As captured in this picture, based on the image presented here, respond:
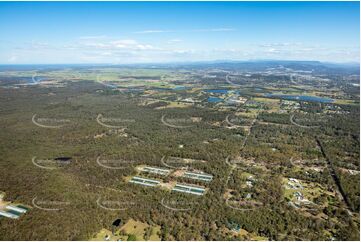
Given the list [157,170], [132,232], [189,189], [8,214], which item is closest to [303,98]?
[157,170]

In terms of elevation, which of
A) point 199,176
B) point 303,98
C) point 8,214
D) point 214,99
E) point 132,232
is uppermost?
point 8,214

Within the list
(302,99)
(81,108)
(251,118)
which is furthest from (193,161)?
(302,99)

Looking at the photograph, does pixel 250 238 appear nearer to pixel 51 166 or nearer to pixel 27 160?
pixel 51 166

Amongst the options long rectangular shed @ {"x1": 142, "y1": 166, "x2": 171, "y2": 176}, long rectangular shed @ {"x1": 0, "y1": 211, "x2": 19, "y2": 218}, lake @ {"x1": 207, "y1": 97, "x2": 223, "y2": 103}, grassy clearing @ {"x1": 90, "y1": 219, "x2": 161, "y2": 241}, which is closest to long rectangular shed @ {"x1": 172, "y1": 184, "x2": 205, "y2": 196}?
long rectangular shed @ {"x1": 142, "y1": 166, "x2": 171, "y2": 176}

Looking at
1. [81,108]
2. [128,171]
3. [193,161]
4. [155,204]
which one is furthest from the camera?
[81,108]

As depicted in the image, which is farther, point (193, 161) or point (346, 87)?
point (346, 87)

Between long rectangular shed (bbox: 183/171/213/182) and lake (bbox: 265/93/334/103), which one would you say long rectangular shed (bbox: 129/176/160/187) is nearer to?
long rectangular shed (bbox: 183/171/213/182)

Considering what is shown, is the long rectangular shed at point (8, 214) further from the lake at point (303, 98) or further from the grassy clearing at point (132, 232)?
the lake at point (303, 98)

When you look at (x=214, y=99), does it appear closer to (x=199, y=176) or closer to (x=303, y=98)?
(x=303, y=98)

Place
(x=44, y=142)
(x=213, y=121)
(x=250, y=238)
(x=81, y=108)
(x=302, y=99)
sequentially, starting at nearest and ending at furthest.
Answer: (x=250, y=238) < (x=44, y=142) < (x=213, y=121) < (x=81, y=108) < (x=302, y=99)

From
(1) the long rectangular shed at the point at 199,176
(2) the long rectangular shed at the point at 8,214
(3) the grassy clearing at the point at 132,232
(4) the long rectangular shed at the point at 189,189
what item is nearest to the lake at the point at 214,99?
(1) the long rectangular shed at the point at 199,176

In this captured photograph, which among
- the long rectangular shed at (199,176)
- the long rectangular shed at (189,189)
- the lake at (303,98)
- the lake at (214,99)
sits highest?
the long rectangular shed at (189,189)
